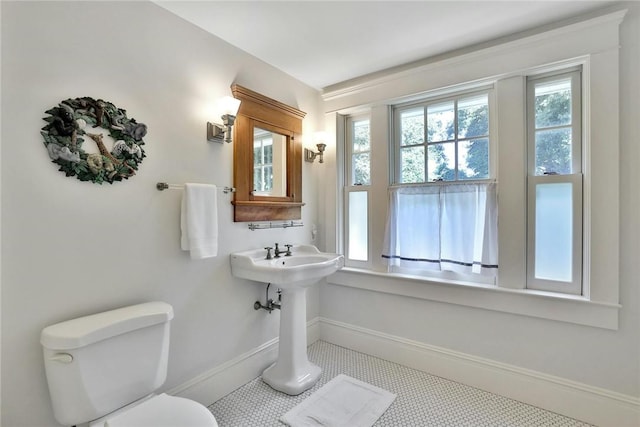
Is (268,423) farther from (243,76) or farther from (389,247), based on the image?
(243,76)

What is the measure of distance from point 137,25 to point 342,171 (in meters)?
1.75

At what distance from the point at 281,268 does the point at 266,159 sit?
90 cm

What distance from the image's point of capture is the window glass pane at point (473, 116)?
208 centimetres

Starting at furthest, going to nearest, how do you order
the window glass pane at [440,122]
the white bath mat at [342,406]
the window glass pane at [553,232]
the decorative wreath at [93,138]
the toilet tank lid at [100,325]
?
the window glass pane at [440,122] < the window glass pane at [553,232] < the white bath mat at [342,406] < the decorative wreath at [93,138] < the toilet tank lid at [100,325]

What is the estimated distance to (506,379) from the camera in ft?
6.30

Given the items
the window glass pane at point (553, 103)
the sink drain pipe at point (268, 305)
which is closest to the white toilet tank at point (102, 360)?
the sink drain pipe at point (268, 305)

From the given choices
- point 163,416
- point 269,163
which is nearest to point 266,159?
point 269,163

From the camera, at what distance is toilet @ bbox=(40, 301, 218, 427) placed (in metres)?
1.13

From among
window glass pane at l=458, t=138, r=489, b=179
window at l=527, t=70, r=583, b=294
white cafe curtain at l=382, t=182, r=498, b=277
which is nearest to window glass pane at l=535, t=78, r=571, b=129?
window at l=527, t=70, r=583, b=294

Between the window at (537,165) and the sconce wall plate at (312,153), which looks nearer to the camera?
the window at (537,165)

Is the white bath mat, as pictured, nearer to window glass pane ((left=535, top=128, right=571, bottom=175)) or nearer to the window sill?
the window sill

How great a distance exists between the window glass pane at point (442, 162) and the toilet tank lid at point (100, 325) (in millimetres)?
1966

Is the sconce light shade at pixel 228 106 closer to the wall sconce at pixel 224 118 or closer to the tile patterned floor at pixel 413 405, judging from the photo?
the wall sconce at pixel 224 118

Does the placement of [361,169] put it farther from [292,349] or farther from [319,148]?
[292,349]
